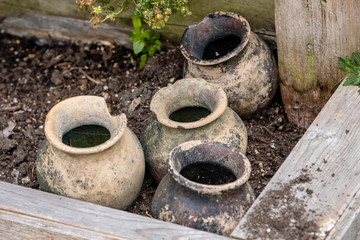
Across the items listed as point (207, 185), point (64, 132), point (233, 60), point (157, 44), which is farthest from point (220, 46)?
point (207, 185)

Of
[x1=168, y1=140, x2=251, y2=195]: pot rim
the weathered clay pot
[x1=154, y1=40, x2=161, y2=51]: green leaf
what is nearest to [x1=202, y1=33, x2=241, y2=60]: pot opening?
[x1=154, y1=40, x2=161, y2=51]: green leaf

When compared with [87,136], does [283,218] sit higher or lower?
higher

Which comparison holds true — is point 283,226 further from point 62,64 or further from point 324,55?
point 62,64

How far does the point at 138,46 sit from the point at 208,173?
1596mm

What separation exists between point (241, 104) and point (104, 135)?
1.00m

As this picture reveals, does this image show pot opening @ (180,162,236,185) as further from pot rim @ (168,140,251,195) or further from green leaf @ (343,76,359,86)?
green leaf @ (343,76,359,86)

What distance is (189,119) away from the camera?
11.8ft

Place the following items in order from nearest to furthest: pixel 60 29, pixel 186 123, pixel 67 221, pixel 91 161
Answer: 1. pixel 67 221
2. pixel 91 161
3. pixel 186 123
4. pixel 60 29

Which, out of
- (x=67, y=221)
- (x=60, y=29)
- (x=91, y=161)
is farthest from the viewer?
(x=60, y=29)

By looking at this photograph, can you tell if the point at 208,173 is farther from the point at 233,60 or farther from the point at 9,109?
the point at 9,109

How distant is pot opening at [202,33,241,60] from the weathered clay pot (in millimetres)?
1105

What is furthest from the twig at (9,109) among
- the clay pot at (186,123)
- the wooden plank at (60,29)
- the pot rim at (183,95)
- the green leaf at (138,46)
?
the pot rim at (183,95)

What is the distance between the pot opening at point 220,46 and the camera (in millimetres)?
3986

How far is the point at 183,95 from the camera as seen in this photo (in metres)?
3.51
